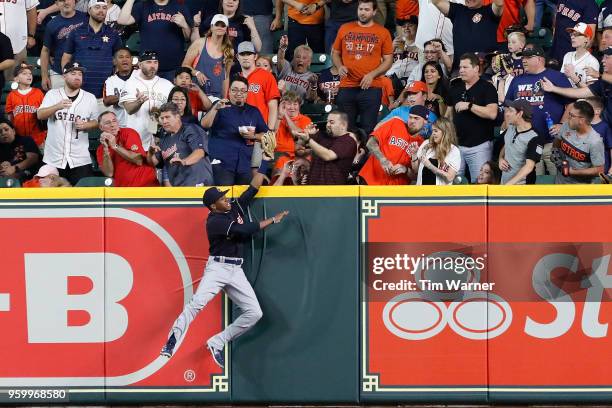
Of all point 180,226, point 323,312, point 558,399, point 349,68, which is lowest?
point 558,399

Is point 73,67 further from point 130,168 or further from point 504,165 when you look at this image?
point 504,165

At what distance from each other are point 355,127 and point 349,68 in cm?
100

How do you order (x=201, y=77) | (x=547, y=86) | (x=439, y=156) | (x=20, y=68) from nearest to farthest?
(x=439, y=156), (x=547, y=86), (x=201, y=77), (x=20, y=68)

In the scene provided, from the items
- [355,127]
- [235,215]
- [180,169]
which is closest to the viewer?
[235,215]

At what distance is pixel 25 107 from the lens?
18.3 meters

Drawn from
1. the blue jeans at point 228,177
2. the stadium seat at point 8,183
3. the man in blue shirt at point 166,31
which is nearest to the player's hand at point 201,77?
the man in blue shirt at point 166,31

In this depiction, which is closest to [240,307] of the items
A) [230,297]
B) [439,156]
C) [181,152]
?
[230,297]

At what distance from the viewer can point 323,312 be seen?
1454cm

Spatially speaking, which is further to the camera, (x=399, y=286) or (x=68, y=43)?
(x=68, y=43)

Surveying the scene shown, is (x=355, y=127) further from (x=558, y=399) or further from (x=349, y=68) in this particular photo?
(x=558, y=399)

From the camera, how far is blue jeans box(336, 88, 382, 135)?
1802cm

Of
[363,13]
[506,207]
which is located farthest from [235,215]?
[363,13]

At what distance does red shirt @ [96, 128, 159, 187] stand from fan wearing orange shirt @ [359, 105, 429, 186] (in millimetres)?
2561

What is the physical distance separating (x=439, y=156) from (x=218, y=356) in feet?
11.0
